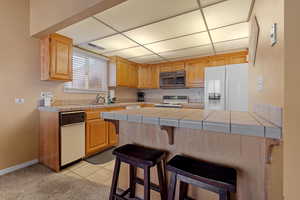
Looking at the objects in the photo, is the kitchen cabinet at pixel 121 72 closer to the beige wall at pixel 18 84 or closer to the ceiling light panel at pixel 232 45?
the beige wall at pixel 18 84

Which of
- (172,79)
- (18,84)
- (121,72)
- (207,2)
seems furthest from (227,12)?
(18,84)

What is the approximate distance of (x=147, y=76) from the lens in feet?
15.3

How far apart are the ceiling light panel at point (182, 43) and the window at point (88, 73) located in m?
1.47

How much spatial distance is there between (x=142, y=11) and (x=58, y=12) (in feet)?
3.69

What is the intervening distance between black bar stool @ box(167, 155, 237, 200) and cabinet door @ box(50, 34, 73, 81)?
7.97 ft

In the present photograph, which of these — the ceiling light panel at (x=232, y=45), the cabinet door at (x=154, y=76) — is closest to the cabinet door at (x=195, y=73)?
the ceiling light panel at (x=232, y=45)

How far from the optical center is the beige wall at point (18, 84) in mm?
1961

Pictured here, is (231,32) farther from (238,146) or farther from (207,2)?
(238,146)

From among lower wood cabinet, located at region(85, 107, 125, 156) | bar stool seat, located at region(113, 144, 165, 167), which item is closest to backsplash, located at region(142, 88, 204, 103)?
lower wood cabinet, located at region(85, 107, 125, 156)

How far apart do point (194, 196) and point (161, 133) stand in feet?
1.92

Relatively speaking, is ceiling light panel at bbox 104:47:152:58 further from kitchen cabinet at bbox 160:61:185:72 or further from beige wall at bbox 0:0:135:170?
beige wall at bbox 0:0:135:170

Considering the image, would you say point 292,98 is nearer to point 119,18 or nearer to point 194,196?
point 194,196

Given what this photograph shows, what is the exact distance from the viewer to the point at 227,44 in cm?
285

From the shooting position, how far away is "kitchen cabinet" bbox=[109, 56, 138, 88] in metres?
3.75
